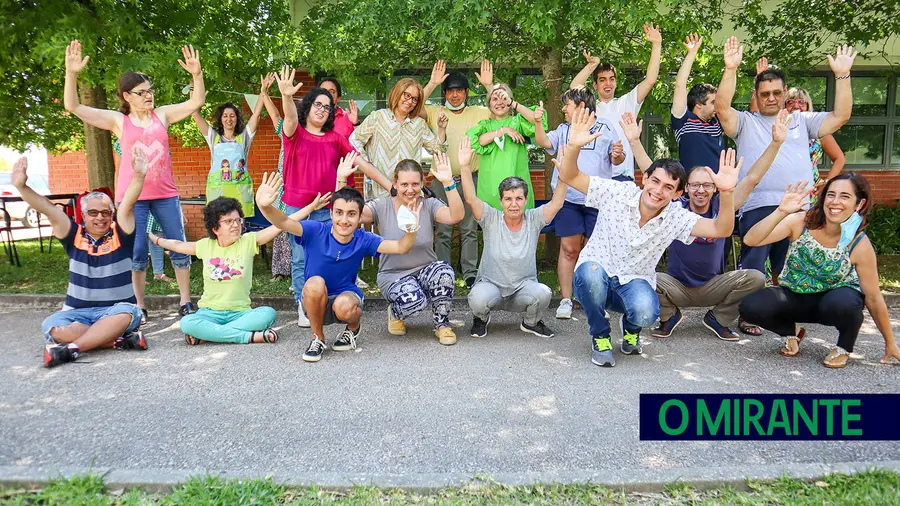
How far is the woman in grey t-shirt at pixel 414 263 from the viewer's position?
470 centimetres

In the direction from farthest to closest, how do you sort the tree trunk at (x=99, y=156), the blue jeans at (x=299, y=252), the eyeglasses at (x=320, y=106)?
the tree trunk at (x=99, y=156) < the blue jeans at (x=299, y=252) < the eyeglasses at (x=320, y=106)

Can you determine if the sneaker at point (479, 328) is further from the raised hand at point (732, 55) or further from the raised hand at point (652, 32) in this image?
the raised hand at point (652, 32)

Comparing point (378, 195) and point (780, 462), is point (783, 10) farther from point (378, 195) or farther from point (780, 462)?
point (780, 462)

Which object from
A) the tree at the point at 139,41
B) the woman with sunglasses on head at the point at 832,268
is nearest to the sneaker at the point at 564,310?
the woman with sunglasses on head at the point at 832,268

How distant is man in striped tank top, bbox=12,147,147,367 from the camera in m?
4.36

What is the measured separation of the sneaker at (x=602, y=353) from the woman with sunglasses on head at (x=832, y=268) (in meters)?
1.13

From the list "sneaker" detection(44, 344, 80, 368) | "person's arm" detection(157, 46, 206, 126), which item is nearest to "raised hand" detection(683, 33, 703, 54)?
"person's arm" detection(157, 46, 206, 126)

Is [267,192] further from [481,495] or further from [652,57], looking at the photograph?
[652,57]

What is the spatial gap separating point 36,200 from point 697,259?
4.79 metres

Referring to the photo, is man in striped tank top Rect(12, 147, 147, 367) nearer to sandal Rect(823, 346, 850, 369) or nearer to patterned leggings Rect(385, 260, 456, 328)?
patterned leggings Rect(385, 260, 456, 328)

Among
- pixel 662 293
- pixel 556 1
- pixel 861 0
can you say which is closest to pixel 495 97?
pixel 556 1

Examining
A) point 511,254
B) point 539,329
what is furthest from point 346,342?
point 539,329

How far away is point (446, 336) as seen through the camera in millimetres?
4797

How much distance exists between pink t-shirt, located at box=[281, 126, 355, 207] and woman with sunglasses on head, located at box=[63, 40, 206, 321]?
940 millimetres
